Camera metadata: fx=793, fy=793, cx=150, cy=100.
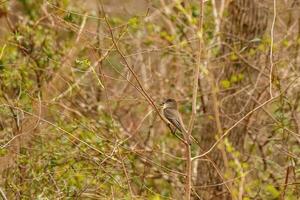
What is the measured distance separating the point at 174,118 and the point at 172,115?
108 mm

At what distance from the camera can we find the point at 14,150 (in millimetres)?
6188

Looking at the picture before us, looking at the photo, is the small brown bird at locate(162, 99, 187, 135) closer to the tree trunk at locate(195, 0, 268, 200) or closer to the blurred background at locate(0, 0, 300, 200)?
the blurred background at locate(0, 0, 300, 200)

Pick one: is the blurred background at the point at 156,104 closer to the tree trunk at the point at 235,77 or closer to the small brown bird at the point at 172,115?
the tree trunk at the point at 235,77

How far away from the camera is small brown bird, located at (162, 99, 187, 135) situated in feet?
19.6

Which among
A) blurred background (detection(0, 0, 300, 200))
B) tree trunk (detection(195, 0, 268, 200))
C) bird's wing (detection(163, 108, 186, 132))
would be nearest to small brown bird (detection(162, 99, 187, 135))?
bird's wing (detection(163, 108, 186, 132))

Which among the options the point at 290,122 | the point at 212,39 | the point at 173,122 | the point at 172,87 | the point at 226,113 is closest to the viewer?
the point at 173,122

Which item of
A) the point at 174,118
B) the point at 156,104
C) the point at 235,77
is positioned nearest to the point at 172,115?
the point at 174,118

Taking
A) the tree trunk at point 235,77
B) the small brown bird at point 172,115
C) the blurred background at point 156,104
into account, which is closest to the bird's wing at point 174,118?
the small brown bird at point 172,115

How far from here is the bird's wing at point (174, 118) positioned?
5926mm

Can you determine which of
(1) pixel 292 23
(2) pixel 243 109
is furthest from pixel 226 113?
(1) pixel 292 23

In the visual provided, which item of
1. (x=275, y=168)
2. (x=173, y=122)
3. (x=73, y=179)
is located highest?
(x=173, y=122)

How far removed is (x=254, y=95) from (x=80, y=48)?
6.29ft

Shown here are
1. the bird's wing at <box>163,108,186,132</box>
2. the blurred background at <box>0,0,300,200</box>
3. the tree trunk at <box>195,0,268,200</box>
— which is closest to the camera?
the bird's wing at <box>163,108,186,132</box>

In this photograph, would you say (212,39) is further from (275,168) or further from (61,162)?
(61,162)
